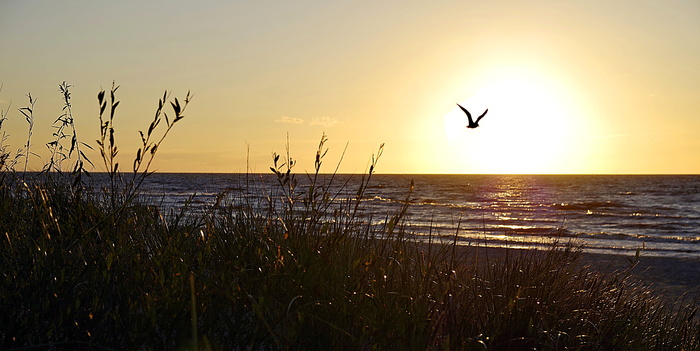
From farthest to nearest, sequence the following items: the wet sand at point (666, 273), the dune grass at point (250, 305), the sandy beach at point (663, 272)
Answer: the wet sand at point (666, 273), the sandy beach at point (663, 272), the dune grass at point (250, 305)

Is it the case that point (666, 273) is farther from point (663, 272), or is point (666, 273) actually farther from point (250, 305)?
point (250, 305)

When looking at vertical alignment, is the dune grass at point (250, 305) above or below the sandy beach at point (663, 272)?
above

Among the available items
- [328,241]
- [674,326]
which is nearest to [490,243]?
[674,326]

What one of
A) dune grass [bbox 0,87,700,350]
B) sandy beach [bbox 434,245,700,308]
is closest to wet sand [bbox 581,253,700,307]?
sandy beach [bbox 434,245,700,308]

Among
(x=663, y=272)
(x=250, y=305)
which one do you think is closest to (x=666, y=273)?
(x=663, y=272)

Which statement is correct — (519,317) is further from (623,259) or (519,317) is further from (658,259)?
(658,259)

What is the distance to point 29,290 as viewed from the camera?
2.62m

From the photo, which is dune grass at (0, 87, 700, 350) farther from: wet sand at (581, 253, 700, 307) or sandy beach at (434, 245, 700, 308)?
wet sand at (581, 253, 700, 307)

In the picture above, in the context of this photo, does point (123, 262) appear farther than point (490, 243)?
No

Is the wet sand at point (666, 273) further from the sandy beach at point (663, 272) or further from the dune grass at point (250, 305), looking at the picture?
the dune grass at point (250, 305)

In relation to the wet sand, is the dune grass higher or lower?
higher

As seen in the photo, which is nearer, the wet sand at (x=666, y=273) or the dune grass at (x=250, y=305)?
the dune grass at (x=250, y=305)

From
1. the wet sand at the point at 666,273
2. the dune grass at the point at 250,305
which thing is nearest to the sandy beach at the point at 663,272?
the wet sand at the point at 666,273

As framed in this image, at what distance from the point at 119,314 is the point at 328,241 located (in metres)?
1.20
